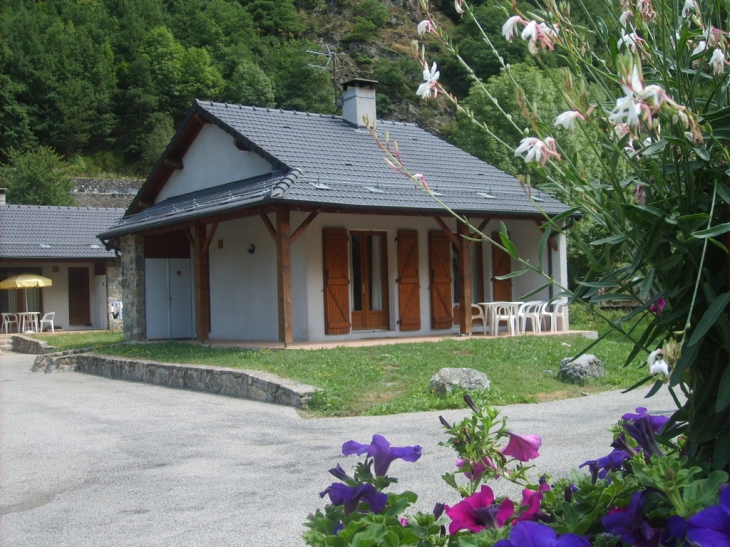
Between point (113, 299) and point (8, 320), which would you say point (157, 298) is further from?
point (8, 320)

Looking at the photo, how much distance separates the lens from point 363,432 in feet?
23.8

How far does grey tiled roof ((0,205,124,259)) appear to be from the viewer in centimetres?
2639

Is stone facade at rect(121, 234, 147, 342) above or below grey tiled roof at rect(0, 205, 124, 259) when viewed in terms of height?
below

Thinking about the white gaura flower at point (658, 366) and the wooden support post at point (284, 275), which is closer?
the white gaura flower at point (658, 366)

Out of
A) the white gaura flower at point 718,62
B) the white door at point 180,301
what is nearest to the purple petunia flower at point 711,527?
Answer: the white gaura flower at point 718,62

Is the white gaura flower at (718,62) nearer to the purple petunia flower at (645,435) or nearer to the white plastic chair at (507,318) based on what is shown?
the purple petunia flower at (645,435)

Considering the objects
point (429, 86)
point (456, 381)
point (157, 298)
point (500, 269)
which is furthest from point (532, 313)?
point (429, 86)

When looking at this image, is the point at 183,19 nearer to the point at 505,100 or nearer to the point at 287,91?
the point at 287,91

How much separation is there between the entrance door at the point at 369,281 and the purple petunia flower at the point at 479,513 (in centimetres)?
1330

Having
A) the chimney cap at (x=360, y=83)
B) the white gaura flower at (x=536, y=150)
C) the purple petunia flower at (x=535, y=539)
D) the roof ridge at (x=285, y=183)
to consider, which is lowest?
the purple petunia flower at (x=535, y=539)

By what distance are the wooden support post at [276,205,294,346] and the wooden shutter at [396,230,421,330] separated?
2965 mm

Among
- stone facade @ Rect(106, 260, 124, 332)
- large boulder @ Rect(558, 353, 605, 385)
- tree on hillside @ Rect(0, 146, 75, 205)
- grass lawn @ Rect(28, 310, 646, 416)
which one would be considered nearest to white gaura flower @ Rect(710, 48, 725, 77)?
grass lawn @ Rect(28, 310, 646, 416)

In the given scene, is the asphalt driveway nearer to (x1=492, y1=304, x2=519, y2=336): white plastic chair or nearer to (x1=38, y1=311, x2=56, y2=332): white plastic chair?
(x1=492, y1=304, x2=519, y2=336): white plastic chair

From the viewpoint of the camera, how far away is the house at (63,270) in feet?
86.6
